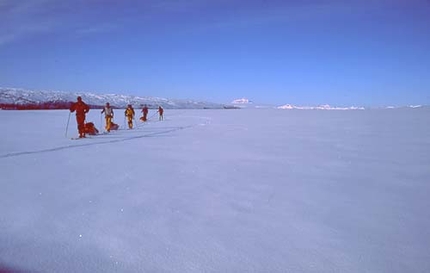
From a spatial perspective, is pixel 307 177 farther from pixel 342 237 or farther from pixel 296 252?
pixel 296 252

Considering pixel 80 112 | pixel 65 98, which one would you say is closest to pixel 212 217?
pixel 80 112

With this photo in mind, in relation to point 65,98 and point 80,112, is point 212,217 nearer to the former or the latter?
point 80,112

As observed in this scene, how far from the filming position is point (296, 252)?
3049mm

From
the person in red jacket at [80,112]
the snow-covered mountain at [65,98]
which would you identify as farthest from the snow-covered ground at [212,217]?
the snow-covered mountain at [65,98]

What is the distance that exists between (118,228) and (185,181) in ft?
7.38

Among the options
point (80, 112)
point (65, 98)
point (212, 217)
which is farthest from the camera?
point (65, 98)

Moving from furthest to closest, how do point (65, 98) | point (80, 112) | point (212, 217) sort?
point (65, 98) < point (80, 112) < point (212, 217)

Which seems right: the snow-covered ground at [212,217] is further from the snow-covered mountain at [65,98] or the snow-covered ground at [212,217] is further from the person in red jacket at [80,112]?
the snow-covered mountain at [65,98]

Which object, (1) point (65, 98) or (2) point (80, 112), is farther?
(1) point (65, 98)

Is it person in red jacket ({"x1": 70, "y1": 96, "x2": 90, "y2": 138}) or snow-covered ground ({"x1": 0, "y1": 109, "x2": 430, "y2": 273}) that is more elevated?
person in red jacket ({"x1": 70, "y1": 96, "x2": 90, "y2": 138})

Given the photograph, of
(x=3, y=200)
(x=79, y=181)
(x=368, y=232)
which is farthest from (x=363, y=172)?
(x=3, y=200)

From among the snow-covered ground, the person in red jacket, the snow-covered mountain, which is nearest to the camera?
the snow-covered ground

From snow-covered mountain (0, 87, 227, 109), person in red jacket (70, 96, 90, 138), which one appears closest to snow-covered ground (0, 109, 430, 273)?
person in red jacket (70, 96, 90, 138)

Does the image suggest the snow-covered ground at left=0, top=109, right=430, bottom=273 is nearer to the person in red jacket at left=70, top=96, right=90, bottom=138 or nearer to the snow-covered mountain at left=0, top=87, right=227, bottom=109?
the person in red jacket at left=70, top=96, right=90, bottom=138
